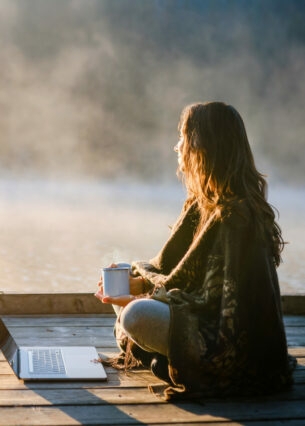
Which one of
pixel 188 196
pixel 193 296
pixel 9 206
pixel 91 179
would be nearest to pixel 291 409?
pixel 193 296

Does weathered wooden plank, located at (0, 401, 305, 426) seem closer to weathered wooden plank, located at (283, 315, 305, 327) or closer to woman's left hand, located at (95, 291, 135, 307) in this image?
woman's left hand, located at (95, 291, 135, 307)

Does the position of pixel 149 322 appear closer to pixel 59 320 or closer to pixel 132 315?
pixel 132 315

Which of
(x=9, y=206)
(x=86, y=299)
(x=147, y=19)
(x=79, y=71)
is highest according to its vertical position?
(x=147, y=19)

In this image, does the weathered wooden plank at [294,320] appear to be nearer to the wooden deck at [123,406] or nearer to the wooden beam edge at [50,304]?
the wooden deck at [123,406]

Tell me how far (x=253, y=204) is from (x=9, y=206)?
19.2 metres

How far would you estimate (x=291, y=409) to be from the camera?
1684 millimetres

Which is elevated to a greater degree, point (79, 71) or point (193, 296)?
point (79, 71)

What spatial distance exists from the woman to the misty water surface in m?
0.91

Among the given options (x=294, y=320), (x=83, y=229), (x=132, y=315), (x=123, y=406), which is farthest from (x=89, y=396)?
(x=83, y=229)

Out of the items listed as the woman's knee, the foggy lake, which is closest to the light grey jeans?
the woman's knee

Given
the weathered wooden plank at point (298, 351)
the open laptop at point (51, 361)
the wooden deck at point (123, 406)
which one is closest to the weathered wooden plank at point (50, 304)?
the open laptop at point (51, 361)

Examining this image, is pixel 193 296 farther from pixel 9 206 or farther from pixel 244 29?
pixel 244 29

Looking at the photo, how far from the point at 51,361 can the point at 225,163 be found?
2.91ft

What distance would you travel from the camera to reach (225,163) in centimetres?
179
